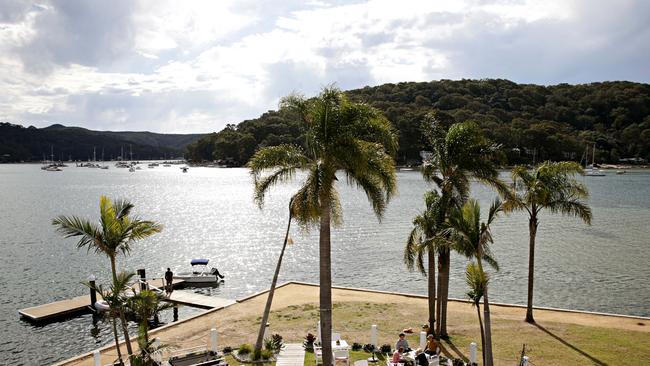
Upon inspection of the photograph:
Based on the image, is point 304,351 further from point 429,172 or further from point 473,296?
point 429,172

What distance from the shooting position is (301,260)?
44219 millimetres

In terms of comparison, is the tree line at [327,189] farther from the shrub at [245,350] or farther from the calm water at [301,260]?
the calm water at [301,260]

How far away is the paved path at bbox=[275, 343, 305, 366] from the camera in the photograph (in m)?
16.0

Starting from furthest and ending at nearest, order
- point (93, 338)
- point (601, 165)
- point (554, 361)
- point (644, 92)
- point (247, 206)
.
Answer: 1. point (644, 92)
2. point (601, 165)
3. point (247, 206)
4. point (93, 338)
5. point (554, 361)

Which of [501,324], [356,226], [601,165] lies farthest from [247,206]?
[601,165]

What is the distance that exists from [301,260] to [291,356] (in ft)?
90.9

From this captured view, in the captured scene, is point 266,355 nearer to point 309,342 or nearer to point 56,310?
point 309,342

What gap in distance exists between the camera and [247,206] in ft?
288

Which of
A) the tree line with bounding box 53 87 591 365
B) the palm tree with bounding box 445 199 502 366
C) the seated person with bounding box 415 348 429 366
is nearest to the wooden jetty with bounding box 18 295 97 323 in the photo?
the tree line with bounding box 53 87 591 365

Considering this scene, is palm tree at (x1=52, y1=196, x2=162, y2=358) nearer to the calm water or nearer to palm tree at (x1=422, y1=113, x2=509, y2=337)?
→ the calm water

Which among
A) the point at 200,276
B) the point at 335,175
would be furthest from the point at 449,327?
the point at 200,276

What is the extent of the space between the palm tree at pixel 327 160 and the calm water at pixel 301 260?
4.04 metres

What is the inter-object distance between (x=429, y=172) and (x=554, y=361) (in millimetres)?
8005

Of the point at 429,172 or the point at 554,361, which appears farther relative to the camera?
the point at 429,172
